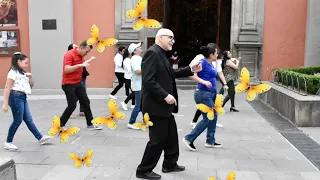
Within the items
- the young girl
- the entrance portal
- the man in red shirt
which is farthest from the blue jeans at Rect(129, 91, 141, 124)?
the entrance portal

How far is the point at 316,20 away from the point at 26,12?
9.97 m

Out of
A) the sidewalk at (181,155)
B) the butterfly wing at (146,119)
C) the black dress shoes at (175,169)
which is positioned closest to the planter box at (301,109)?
the sidewalk at (181,155)

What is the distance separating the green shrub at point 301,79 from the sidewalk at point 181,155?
128 centimetres

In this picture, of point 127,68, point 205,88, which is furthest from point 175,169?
point 127,68

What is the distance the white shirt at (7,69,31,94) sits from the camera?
19.7ft

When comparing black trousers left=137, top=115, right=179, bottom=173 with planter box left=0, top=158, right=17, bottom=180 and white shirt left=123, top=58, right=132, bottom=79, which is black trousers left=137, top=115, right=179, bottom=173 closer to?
planter box left=0, top=158, right=17, bottom=180

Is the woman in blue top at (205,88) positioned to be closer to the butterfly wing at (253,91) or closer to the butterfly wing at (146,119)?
the butterfly wing at (146,119)

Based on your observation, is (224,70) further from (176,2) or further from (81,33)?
(176,2)

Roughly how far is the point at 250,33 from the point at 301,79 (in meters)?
4.77

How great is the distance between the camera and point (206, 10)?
18844 mm

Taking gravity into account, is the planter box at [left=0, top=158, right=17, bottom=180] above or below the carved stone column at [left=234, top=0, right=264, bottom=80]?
below

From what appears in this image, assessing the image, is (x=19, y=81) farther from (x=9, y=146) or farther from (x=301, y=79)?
(x=301, y=79)

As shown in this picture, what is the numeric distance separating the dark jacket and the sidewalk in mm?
944

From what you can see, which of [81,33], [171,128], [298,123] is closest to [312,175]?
[171,128]
